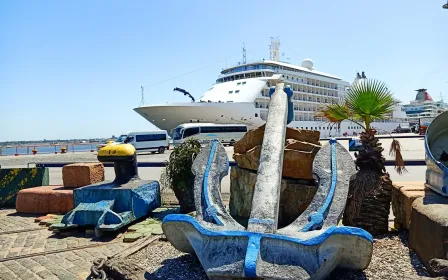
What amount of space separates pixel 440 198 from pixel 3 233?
6.23 meters

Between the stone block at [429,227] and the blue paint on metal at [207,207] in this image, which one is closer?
the stone block at [429,227]

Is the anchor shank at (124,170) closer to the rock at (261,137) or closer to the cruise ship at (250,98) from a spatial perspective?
the rock at (261,137)

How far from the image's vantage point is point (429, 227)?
3.20m

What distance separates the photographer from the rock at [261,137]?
5.00 m

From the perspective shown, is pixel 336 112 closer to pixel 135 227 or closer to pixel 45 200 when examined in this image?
pixel 135 227

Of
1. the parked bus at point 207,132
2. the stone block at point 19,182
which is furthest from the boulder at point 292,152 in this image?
the parked bus at point 207,132

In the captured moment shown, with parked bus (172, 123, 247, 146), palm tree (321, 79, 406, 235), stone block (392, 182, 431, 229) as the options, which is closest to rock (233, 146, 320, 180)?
palm tree (321, 79, 406, 235)

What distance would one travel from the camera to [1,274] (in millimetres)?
3988

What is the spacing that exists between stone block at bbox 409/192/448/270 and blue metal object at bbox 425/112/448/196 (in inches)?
5.6

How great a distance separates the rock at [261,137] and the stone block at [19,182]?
5.19 meters

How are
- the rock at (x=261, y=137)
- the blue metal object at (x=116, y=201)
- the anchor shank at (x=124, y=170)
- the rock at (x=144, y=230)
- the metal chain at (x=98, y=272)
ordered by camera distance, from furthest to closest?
the anchor shank at (x=124, y=170)
the blue metal object at (x=116, y=201)
the rock at (x=144, y=230)
the rock at (x=261, y=137)
the metal chain at (x=98, y=272)

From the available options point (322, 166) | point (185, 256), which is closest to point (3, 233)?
point (185, 256)

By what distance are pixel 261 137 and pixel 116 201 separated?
→ 2.57 m

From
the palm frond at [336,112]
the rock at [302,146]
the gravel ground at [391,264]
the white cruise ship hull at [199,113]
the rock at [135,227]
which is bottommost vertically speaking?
the rock at [135,227]
